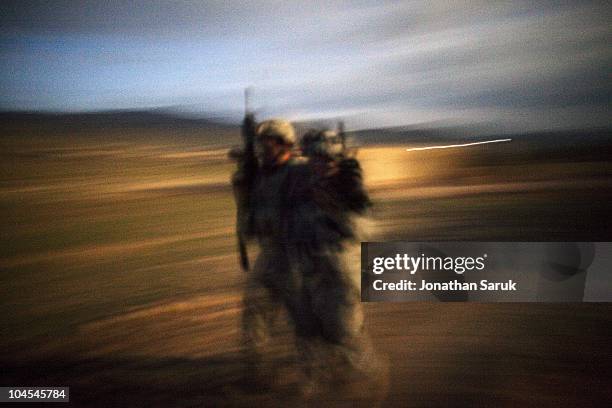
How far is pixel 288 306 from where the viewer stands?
8.33 feet

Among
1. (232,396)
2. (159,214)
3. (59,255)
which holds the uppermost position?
(159,214)

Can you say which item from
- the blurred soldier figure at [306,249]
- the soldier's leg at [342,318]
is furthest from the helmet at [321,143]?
the soldier's leg at [342,318]

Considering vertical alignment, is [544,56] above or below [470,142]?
above

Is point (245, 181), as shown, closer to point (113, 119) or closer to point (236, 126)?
point (236, 126)

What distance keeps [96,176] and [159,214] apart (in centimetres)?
28

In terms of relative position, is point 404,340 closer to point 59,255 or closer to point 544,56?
point 544,56

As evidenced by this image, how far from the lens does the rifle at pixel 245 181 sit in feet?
8.13

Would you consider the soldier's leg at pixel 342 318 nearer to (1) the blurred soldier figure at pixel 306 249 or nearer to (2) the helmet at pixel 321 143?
(1) the blurred soldier figure at pixel 306 249

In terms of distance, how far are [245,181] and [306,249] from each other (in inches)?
13.7

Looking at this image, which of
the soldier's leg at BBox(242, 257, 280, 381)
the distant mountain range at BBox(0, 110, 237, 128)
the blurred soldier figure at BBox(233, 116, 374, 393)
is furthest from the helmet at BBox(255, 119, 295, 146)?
the soldier's leg at BBox(242, 257, 280, 381)

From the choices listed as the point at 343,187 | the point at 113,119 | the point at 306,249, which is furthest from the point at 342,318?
the point at 113,119

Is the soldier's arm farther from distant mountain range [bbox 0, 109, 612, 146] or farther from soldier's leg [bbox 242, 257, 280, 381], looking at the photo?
soldier's leg [bbox 242, 257, 280, 381]

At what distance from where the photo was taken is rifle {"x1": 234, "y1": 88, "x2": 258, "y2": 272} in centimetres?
248

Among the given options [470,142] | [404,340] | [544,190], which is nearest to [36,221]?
[404,340]
